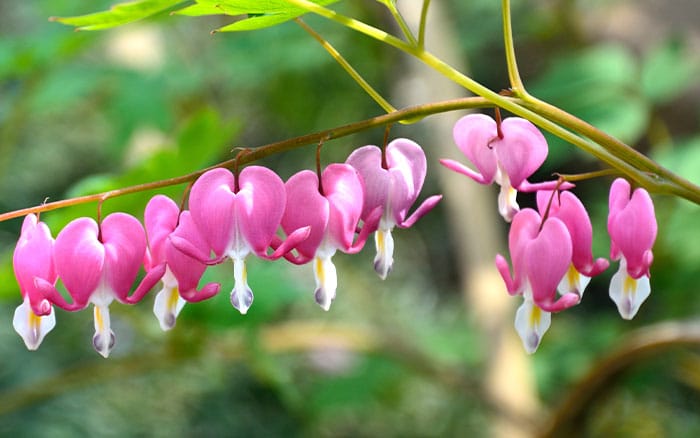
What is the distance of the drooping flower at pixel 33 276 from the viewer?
2.19ft

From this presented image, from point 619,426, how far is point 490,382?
483 mm

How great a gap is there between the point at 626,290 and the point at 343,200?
0.21 metres

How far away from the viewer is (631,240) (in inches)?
25.7

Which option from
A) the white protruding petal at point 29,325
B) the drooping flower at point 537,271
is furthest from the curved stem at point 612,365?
the white protruding petal at point 29,325

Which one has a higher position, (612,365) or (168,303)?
(168,303)

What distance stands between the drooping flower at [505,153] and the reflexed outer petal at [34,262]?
0.94ft

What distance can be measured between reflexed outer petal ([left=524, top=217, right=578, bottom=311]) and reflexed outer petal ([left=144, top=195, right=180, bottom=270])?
250 mm

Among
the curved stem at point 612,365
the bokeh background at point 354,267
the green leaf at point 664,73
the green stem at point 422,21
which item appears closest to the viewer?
the green stem at point 422,21

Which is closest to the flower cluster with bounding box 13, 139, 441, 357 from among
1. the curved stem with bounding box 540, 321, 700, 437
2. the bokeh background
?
the bokeh background

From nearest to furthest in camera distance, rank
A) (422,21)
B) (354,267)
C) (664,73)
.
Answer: (422,21) < (664,73) < (354,267)

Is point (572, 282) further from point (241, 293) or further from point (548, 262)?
point (241, 293)

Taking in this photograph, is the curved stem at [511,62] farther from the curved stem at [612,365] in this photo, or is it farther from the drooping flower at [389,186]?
the curved stem at [612,365]

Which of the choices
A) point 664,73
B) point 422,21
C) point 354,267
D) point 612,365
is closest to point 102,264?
point 422,21

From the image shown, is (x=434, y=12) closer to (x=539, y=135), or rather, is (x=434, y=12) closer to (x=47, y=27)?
(x=47, y=27)
